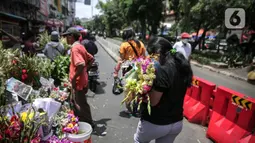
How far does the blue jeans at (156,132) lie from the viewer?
2238mm

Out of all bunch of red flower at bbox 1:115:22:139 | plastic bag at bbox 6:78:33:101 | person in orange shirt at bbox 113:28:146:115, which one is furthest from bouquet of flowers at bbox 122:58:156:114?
person in orange shirt at bbox 113:28:146:115

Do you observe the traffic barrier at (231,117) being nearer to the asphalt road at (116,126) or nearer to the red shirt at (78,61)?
the asphalt road at (116,126)

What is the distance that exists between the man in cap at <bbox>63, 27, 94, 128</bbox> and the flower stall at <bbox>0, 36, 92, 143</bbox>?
0.35m

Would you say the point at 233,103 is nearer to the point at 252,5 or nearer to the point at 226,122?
the point at 226,122

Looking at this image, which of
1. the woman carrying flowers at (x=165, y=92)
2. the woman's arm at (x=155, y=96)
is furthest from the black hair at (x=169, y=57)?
the woman's arm at (x=155, y=96)

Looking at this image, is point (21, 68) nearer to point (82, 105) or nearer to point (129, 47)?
point (82, 105)

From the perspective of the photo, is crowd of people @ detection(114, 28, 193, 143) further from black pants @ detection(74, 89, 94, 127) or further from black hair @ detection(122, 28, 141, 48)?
black hair @ detection(122, 28, 141, 48)

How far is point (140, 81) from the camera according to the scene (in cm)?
212

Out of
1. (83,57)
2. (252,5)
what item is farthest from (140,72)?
(252,5)

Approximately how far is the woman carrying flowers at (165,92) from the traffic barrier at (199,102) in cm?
272

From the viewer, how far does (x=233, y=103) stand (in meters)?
3.90

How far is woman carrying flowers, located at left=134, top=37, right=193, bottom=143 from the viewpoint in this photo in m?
2.07

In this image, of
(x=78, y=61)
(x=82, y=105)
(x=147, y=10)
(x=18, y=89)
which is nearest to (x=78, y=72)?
(x=78, y=61)

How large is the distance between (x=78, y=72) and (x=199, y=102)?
9.72ft
